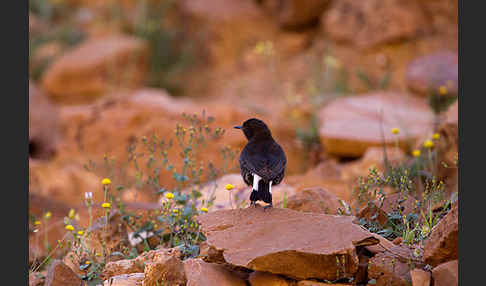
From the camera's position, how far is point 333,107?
809 cm

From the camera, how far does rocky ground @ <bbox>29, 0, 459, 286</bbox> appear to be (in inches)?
120

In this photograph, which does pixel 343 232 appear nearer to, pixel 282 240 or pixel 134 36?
pixel 282 240

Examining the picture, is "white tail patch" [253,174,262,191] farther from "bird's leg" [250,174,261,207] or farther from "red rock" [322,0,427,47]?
"red rock" [322,0,427,47]

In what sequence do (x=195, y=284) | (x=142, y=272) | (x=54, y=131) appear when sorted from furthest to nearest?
(x=54, y=131) < (x=142, y=272) < (x=195, y=284)

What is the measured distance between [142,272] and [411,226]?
5.40 feet

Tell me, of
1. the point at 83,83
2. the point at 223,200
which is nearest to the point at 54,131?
the point at 83,83

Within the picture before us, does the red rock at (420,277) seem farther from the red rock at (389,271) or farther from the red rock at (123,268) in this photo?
the red rock at (123,268)

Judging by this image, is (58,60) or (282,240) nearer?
(282,240)

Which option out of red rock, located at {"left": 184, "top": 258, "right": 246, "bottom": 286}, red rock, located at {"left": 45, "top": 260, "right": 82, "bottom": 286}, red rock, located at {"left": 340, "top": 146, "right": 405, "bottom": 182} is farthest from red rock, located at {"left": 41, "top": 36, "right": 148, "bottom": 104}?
red rock, located at {"left": 184, "top": 258, "right": 246, "bottom": 286}

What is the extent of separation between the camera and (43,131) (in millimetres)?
8914

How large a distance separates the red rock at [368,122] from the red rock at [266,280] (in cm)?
401

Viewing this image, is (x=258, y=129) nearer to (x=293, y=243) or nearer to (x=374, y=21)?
(x=293, y=243)

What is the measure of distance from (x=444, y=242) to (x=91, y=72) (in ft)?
26.8

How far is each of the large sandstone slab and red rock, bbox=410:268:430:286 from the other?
0.25 metres
